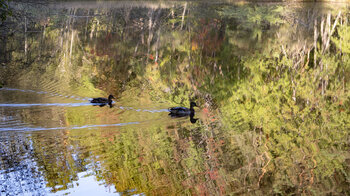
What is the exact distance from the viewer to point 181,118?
531 inches

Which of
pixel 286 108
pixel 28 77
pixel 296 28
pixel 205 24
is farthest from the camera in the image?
pixel 205 24

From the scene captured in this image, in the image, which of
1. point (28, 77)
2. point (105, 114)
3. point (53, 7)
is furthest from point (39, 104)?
point (53, 7)

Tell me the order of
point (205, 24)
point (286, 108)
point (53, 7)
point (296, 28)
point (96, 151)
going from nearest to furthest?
point (96, 151) < point (286, 108) < point (296, 28) < point (205, 24) < point (53, 7)

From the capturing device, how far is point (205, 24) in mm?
36562

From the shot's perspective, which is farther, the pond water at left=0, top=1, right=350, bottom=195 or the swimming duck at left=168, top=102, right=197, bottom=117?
the swimming duck at left=168, top=102, right=197, bottom=117

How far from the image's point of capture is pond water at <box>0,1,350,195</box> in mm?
9117

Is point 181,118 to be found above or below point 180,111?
below

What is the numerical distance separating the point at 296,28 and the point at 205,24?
7.24m

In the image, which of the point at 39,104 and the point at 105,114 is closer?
the point at 105,114

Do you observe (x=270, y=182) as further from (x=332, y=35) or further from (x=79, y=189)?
(x=332, y=35)

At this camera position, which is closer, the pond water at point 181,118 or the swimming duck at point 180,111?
the pond water at point 181,118

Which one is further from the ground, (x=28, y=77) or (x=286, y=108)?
A: (x=286, y=108)

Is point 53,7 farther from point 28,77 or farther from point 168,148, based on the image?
point 168,148

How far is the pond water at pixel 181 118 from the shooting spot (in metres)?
9.12
